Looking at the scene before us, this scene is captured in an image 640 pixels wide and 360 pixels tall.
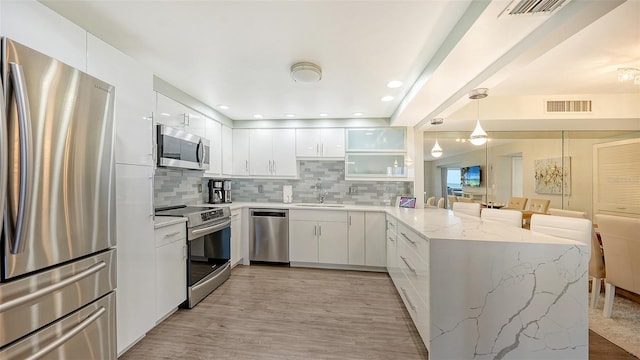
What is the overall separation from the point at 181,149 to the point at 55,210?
1.68 meters

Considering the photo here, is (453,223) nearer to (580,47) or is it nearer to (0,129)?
(580,47)

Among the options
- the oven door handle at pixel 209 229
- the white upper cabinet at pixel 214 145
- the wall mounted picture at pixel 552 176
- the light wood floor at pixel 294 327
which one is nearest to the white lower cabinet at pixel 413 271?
the light wood floor at pixel 294 327

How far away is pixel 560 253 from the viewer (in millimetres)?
1610

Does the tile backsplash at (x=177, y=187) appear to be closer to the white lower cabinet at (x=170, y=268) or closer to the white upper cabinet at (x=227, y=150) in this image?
the white upper cabinet at (x=227, y=150)

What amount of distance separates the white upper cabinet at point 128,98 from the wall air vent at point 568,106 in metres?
4.67

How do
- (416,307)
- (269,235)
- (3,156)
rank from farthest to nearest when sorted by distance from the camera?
(269,235) → (416,307) → (3,156)

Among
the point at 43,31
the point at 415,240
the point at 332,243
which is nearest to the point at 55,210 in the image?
the point at 43,31

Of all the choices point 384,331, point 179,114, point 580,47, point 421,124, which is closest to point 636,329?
point 384,331

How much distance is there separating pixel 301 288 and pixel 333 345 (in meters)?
1.13

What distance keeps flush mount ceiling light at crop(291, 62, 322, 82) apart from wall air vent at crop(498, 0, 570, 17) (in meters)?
1.36

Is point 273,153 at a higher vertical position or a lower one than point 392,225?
higher

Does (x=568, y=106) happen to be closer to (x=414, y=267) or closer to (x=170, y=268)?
(x=414, y=267)

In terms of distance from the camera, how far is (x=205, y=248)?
288 centimetres

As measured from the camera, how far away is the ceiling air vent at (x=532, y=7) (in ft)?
4.05
